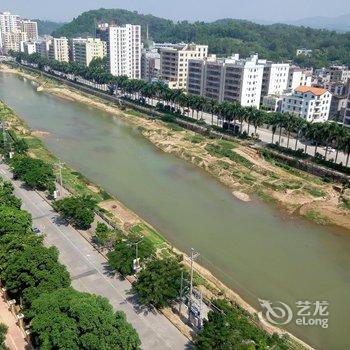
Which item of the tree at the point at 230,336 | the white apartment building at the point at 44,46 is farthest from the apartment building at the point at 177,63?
the tree at the point at 230,336

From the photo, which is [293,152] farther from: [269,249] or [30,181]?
[30,181]

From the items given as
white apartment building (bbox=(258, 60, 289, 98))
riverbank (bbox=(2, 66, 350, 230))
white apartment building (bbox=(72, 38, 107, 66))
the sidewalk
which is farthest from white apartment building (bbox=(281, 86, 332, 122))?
white apartment building (bbox=(72, 38, 107, 66))

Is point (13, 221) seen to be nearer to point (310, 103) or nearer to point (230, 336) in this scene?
point (230, 336)

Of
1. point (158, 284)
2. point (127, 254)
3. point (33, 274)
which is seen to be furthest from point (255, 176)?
point (33, 274)

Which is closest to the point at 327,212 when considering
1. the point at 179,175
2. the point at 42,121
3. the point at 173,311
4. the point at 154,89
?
the point at 179,175

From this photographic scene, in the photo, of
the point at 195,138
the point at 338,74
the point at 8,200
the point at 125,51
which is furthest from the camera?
the point at 125,51

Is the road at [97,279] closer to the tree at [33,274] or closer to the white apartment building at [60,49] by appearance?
the tree at [33,274]
